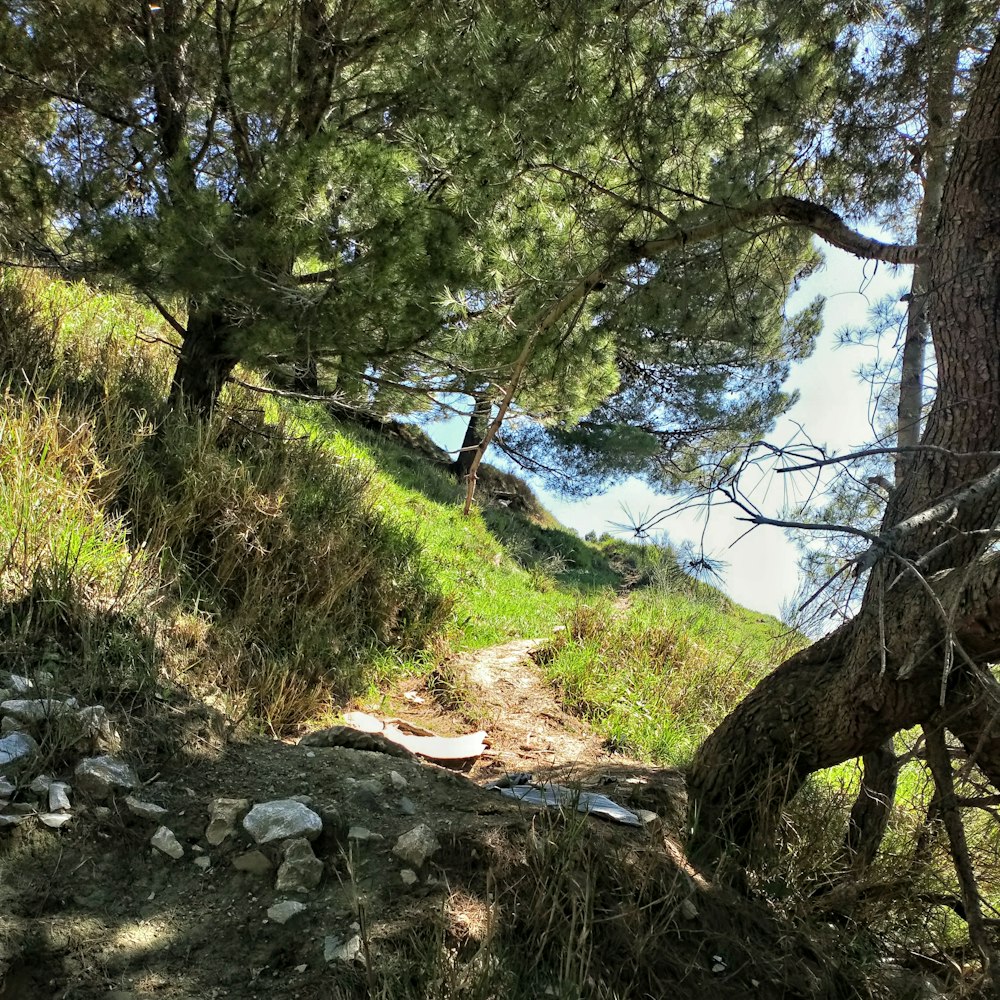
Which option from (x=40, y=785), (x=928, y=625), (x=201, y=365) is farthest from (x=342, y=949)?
(x=201, y=365)

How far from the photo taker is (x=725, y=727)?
297 cm

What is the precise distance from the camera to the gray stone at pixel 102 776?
221cm

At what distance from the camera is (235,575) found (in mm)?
3996

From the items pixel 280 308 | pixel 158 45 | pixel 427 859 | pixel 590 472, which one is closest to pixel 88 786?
A: pixel 427 859

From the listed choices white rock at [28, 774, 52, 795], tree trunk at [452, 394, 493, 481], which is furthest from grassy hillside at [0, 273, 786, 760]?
tree trunk at [452, 394, 493, 481]

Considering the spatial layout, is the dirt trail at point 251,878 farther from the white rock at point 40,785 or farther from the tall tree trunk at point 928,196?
the tall tree trunk at point 928,196

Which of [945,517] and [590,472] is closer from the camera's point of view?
[945,517]

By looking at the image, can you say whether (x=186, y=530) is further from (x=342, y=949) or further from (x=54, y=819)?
(x=342, y=949)

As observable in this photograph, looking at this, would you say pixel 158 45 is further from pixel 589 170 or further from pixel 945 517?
pixel 945 517

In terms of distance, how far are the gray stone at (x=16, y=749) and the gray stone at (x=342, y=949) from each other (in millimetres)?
1152

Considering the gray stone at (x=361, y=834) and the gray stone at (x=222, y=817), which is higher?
the gray stone at (x=361, y=834)

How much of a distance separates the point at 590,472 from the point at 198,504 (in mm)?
9553

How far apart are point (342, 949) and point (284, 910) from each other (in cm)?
22

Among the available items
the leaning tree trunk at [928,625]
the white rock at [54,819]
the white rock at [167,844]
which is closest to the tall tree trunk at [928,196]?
the leaning tree trunk at [928,625]
